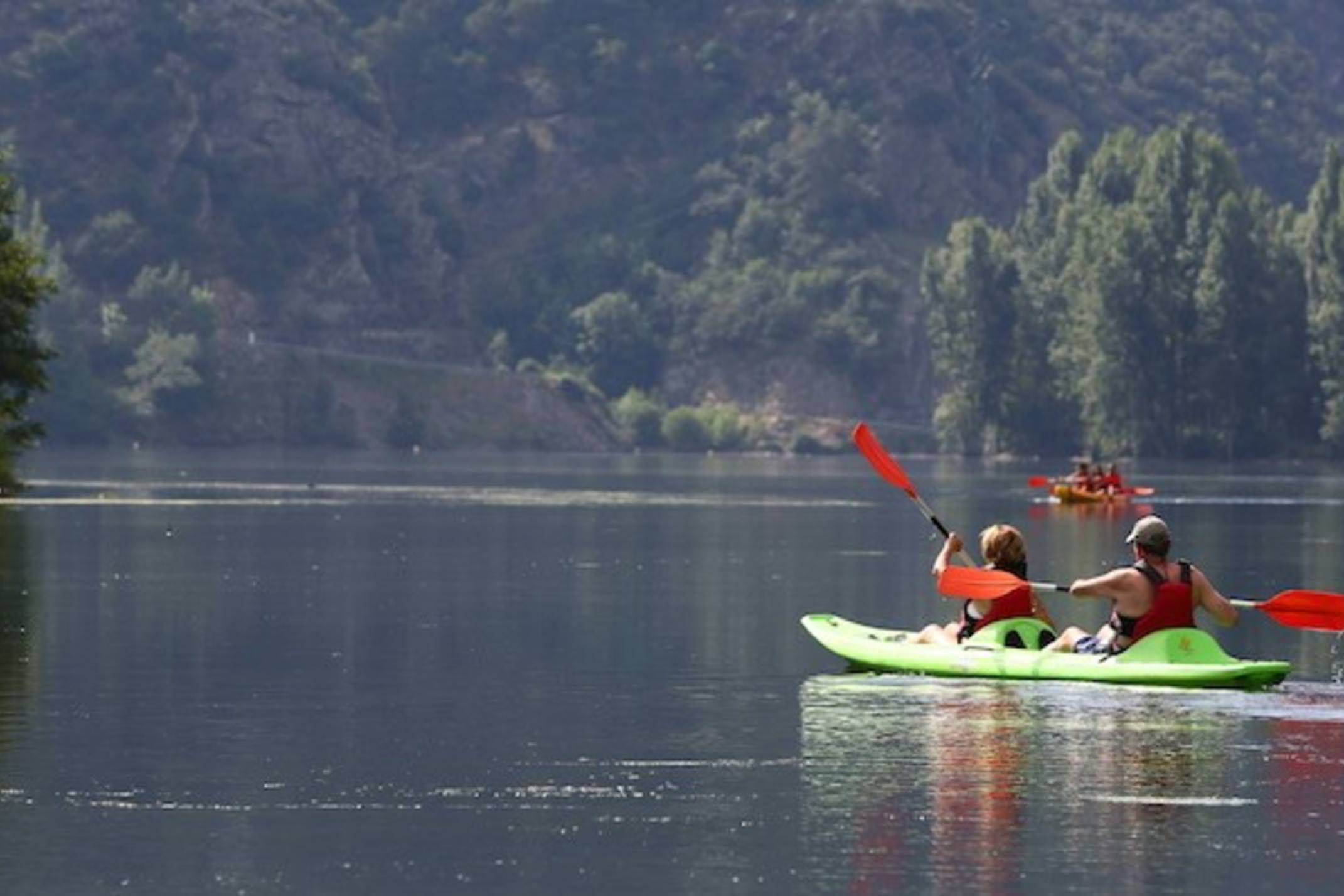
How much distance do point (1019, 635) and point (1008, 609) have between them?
375 millimetres

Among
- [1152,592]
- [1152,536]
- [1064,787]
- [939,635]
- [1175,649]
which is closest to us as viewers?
[1064,787]

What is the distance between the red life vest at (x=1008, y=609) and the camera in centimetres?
5091

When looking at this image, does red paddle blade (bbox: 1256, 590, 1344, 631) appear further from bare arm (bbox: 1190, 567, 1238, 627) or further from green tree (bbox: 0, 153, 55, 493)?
green tree (bbox: 0, 153, 55, 493)

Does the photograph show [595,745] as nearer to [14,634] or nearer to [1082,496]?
[14,634]

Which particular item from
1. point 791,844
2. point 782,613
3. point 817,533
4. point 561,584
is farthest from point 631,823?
point 817,533

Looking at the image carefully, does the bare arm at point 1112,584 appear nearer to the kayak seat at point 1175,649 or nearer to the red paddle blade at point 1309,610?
the kayak seat at point 1175,649

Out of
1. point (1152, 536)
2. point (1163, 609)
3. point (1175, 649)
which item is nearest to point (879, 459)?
point (1175, 649)

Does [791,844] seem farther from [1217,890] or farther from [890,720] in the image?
[890,720]

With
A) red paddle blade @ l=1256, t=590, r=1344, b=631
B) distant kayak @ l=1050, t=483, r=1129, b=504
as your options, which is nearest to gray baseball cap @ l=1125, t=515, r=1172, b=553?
red paddle blade @ l=1256, t=590, r=1344, b=631

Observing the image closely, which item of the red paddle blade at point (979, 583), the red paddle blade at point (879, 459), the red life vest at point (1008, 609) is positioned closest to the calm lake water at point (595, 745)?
the red life vest at point (1008, 609)

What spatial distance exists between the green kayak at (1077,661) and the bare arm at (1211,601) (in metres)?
0.37

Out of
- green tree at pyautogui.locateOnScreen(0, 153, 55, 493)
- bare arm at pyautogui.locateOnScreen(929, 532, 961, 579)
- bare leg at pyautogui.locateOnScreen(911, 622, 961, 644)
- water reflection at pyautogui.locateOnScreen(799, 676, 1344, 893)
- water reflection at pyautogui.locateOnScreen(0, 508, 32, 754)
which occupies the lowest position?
water reflection at pyautogui.locateOnScreen(799, 676, 1344, 893)

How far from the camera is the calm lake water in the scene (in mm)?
34062

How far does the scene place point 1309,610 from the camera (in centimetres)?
5216
